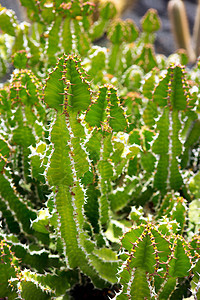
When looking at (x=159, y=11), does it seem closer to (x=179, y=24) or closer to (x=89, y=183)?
(x=179, y=24)

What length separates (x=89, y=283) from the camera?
1641mm

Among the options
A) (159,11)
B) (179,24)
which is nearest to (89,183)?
(179,24)

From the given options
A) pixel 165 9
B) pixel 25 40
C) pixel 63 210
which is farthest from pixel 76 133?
pixel 165 9

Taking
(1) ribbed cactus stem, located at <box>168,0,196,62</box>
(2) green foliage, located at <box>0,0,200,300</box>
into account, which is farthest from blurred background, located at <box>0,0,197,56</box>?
(2) green foliage, located at <box>0,0,200,300</box>

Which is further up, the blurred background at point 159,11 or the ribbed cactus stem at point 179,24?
the blurred background at point 159,11

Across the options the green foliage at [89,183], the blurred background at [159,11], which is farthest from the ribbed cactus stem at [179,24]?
the green foliage at [89,183]

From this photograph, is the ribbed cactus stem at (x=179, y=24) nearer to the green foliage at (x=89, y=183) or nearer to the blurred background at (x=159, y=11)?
the blurred background at (x=159, y=11)

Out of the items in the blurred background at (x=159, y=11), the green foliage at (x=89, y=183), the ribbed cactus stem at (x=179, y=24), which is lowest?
the green foliage at (x=89, y=183)

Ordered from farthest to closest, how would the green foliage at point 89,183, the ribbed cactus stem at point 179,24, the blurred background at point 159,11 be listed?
the blurred background at point 159,11
the ribbed cactus stem at point 179,24
the green foliage at point 89,183

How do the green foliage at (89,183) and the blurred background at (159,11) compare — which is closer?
the green foliage at (89,183)

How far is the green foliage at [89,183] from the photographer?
121 centimetres

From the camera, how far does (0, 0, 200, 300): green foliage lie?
3.96ft

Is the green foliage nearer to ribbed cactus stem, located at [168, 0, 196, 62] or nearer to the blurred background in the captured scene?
ribbed cactus stem, located at [168, 0, 196, 62]

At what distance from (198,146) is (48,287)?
1.28 m
